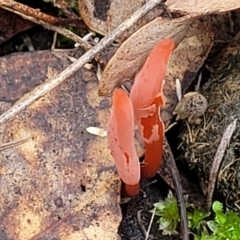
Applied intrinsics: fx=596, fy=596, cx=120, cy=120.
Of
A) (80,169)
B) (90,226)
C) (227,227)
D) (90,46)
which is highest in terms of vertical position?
(90,46)

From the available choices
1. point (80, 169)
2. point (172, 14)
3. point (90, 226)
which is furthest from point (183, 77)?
point (90, 226)

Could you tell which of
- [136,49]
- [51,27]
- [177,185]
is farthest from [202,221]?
[51,27]

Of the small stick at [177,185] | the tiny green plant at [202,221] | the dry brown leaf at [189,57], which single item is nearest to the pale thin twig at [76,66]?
the dry brown leaf at [189,57]

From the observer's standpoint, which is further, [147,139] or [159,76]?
[147,139]

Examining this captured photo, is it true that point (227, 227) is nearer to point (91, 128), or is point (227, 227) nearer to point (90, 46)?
point (91, 128)

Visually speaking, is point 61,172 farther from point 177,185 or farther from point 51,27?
point 51,27

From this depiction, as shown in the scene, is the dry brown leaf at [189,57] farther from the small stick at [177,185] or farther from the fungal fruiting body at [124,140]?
the fungal fruiting body at [124,140]

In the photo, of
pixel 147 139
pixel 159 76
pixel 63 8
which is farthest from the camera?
pixel 63 8
